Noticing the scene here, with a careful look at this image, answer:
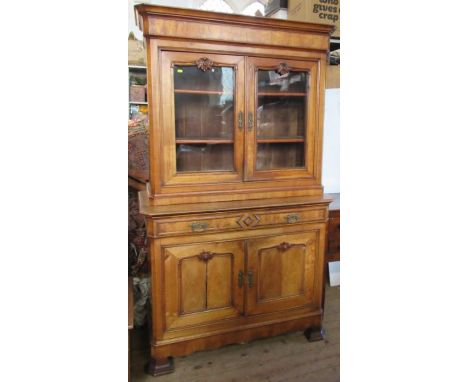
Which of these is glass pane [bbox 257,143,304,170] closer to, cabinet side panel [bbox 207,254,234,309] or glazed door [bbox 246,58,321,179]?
glazed door [bbox 246,58,321,179]

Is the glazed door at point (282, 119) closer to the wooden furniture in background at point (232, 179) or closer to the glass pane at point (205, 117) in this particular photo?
the wooden furniture in background at point (232, 179)

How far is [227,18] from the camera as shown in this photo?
5.52 feet

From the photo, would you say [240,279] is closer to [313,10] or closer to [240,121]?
[240,121]

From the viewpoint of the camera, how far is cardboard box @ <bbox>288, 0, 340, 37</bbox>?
262 centimetres

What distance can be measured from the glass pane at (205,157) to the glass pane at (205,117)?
5 cm

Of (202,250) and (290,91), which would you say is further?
(290,91)

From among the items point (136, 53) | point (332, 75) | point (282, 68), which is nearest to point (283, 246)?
point (282, 68)

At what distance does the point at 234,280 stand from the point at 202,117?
0.87 m

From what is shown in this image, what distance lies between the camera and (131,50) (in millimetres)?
4145

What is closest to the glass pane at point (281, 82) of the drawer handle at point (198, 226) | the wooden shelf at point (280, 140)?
the wooden shelf at point (280, 140)
